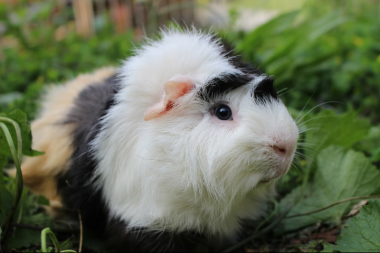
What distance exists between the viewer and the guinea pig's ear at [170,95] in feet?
4.71

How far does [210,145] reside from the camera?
140 cm

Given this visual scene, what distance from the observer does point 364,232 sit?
4.58ft

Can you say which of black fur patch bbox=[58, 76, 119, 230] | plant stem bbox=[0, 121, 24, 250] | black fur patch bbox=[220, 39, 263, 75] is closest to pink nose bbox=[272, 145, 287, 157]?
black fur patch bbox=[220, 39, 263, 75]

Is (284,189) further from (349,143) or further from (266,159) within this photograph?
(266,159)

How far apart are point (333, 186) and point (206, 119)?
2.90ft

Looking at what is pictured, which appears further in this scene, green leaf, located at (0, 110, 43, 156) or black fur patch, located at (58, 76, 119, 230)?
black fur patch, located at (58, 76, 119, 230)

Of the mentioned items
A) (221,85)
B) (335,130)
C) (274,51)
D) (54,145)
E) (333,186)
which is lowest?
(54,145)

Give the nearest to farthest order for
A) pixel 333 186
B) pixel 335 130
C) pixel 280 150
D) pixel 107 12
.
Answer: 1. pixel 280 150
2. pixel 333 186
3. pixel 335 130
4. pixel 107 12

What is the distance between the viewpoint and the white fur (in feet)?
4.50

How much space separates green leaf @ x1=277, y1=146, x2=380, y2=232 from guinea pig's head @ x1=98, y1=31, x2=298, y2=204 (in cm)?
53

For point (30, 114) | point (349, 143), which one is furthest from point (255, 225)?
point (30, 114)

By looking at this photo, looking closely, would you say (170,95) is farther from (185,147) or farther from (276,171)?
(276,171)

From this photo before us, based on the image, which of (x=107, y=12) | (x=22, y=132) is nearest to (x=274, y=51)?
(x=22, y=132)

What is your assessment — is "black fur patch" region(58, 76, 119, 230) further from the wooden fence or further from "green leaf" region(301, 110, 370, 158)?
the wooden fence
